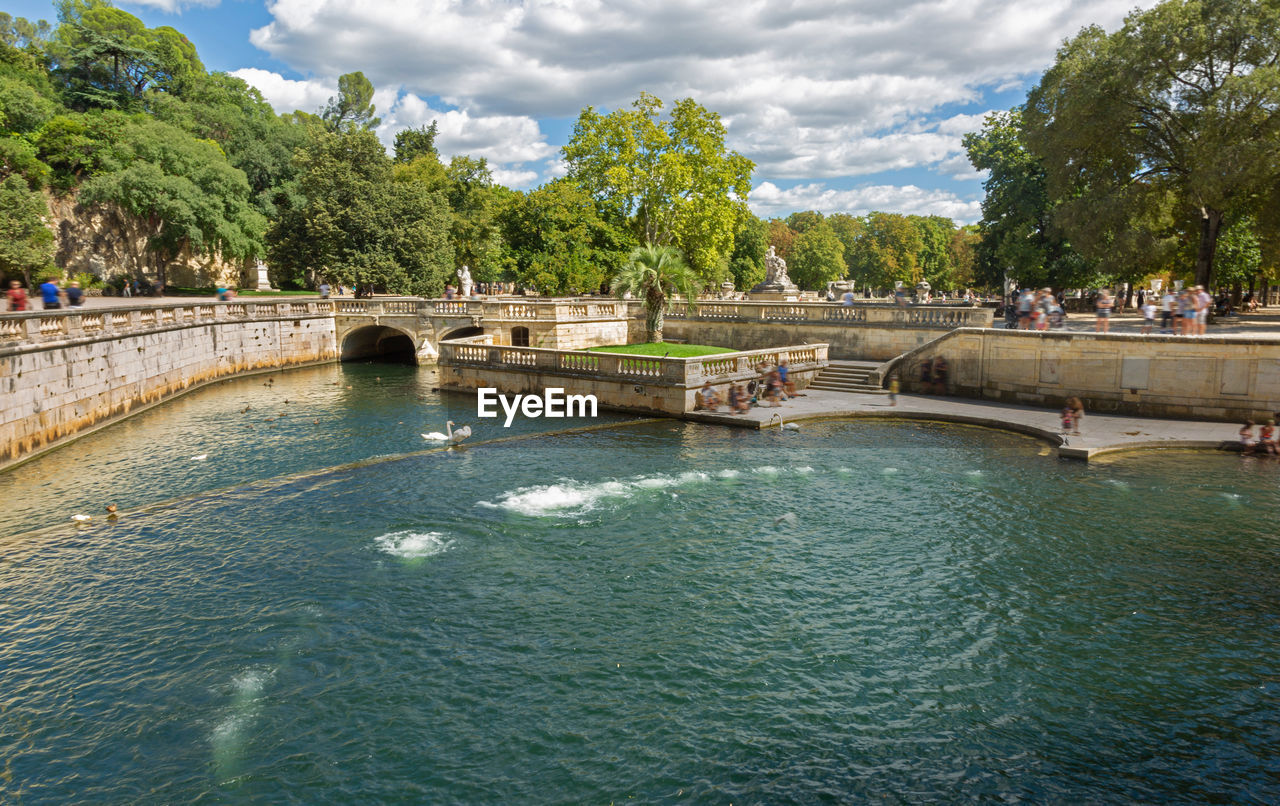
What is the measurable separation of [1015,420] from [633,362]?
542 inches

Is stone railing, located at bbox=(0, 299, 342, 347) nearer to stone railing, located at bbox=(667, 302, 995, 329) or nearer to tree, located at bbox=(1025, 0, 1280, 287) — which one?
stone railing, located at bbox=(667, 302, 995, 329)

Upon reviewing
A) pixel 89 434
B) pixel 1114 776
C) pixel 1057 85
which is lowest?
pixel 1114 776

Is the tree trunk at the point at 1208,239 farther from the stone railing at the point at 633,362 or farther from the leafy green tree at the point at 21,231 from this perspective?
the leafy green tree at the point at 21,231

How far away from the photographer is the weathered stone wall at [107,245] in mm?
57125

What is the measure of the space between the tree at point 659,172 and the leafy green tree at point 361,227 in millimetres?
10848

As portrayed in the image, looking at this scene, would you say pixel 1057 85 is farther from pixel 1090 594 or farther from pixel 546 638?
pixel 546 638

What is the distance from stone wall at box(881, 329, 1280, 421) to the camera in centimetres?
2509

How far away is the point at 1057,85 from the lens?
1351 inches

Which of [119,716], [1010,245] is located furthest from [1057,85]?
[119,716]

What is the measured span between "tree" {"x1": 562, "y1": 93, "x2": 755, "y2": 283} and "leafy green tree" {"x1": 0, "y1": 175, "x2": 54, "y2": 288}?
3247 centimetres

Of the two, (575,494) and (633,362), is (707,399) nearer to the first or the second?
(633,362)

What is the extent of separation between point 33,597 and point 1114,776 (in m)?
17.2

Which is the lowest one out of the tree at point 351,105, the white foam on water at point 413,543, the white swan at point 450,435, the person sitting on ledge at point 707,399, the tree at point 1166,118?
the white foam on water at point 413,543

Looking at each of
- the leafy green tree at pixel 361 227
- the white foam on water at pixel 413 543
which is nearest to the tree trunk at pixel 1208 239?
the white foam on water at pixel 413 543
